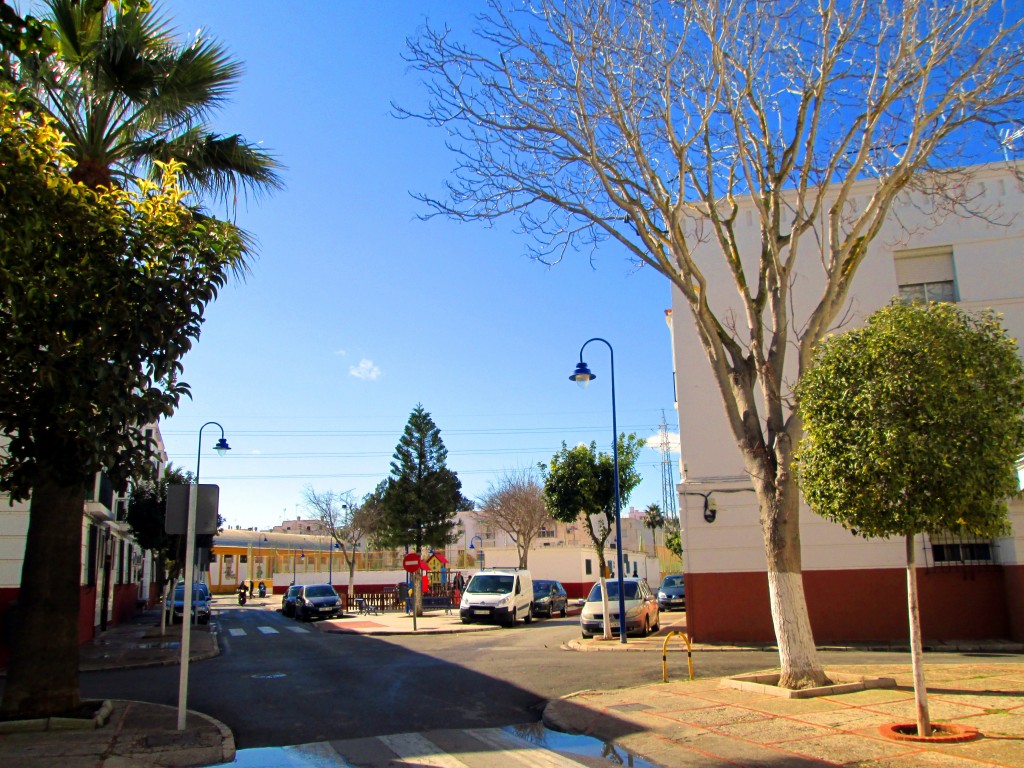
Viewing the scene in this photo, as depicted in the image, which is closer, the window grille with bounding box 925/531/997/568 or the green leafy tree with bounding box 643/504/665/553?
the window grille with bounding box 925/531/997/568

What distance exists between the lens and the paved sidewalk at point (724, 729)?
7.16 meters

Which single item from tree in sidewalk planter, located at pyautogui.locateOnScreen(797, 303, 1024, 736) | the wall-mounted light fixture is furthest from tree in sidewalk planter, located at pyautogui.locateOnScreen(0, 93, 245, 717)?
the wall-mounted light fixture

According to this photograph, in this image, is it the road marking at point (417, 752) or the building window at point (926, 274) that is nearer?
the road marking at point (417, 752)

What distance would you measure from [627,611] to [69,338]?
636 inches

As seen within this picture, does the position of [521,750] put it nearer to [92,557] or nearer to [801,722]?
[801,722]

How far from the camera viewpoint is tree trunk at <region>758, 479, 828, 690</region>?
9953 mm

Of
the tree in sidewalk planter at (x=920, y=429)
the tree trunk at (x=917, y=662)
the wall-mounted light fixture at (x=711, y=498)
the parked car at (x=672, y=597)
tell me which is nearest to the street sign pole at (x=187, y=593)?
the tree in sidewalk planter at (x=920, y=429)

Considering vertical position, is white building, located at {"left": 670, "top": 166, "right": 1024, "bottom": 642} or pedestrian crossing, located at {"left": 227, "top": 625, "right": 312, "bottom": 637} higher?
white building, located at {"left": 670, "top": 166, "right": 1024, "bottom": 642}

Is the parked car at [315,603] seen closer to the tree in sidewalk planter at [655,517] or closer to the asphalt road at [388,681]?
the asphalt road at [388,681]

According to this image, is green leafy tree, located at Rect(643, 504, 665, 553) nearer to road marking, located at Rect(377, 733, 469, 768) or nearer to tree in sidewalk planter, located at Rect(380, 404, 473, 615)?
tree in sidewalk planter, located at Rect(380, 404, 473, 615)

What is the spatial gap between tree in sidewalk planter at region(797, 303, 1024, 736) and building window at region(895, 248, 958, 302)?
11.1 m

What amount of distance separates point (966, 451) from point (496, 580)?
22758mm

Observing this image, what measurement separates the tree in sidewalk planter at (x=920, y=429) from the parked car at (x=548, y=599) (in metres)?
24.4

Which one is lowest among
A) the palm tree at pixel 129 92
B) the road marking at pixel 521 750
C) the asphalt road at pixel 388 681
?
the asphalt road at pixel 388 681
